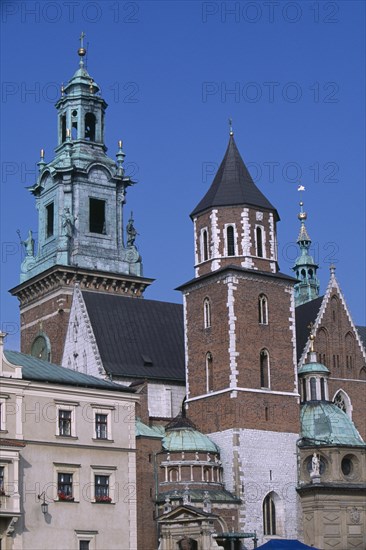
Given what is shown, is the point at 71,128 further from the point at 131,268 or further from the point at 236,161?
the point at 236,161

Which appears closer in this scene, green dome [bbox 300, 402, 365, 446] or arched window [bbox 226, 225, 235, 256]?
green dome [bbox 300, 402, 365, 446]

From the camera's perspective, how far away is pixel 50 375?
57969mm

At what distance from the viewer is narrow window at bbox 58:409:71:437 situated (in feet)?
186

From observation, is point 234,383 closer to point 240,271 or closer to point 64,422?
point 240,271

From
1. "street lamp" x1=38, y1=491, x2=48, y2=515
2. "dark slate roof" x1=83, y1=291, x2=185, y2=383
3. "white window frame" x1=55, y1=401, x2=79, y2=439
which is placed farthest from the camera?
"dark slate roof" x1=83, y1=291, x2=185, y2=383

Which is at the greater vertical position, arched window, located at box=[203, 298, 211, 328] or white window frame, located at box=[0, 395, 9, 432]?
arched window, located at box=[203, 298, 211, 328]

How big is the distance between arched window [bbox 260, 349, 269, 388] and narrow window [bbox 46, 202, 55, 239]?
25.4m

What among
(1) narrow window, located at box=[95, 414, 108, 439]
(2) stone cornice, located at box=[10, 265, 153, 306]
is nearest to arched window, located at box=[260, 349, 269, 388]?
(1) narrow window, located at box=[95, 414, 108, 439]

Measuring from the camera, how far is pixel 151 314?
7788cm

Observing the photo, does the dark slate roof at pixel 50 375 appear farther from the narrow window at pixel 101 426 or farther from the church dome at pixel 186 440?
Answer: the church dome at pixel 186 440

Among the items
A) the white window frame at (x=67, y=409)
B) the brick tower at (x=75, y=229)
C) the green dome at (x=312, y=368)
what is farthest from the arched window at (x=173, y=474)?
the brick tower at (x=75, y=229)

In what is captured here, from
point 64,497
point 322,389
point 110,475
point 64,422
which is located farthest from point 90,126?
point 64,497

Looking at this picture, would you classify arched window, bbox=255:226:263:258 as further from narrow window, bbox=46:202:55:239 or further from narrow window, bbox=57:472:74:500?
narrow window, bbox=46:202:55:239

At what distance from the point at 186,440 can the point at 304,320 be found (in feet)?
48.3
